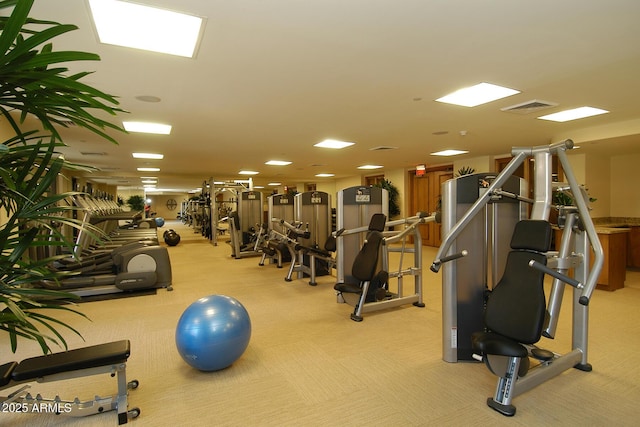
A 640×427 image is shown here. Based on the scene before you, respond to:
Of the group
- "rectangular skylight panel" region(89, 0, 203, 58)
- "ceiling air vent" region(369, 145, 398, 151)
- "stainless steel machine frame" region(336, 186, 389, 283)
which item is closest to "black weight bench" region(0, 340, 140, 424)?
"rectangular skylight panel" region(89, 0, 203, 58)

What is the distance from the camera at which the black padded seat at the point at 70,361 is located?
76.6 inches

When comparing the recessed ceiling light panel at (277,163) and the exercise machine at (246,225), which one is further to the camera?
the recessed ceiling light panel at (277,163)

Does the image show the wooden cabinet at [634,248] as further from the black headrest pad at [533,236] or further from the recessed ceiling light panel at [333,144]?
the black headrest pad at [533,236]

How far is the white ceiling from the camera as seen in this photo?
207 cm

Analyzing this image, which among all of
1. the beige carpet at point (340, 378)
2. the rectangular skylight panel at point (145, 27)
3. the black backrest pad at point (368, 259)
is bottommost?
the beige carpet at point (340, 378)

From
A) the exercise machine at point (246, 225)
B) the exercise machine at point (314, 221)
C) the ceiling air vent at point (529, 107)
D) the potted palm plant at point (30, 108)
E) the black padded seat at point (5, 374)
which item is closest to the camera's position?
the potted palm plant at point (30, 108)

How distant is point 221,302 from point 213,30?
1915mm

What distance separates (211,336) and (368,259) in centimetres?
193

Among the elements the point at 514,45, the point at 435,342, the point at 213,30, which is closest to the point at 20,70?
the point at 213,30

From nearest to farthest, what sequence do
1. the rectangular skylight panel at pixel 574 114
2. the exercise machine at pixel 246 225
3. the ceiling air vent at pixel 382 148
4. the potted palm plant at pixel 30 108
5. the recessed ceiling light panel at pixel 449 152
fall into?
the potted palm plant at pixel 30 108 → the rectangular skylight panel at pixel 574 114 → the ceiling air vent at pixel 382 148 → the recessed ceiling light panel at pixel 449 152 → the exercise machine at pixel 246 225

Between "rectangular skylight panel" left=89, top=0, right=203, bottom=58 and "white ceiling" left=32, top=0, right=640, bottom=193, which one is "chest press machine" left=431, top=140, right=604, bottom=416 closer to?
"white ceiling" left=32, top=0, right=640, bottom=193

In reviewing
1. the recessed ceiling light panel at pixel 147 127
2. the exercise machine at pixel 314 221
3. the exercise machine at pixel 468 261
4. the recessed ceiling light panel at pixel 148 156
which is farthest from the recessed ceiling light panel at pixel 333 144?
the recessed ceiling light panel at pixel 148 156

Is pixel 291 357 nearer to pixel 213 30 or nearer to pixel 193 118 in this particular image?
pixel 213 30

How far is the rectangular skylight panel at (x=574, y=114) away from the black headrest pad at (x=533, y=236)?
286cm
